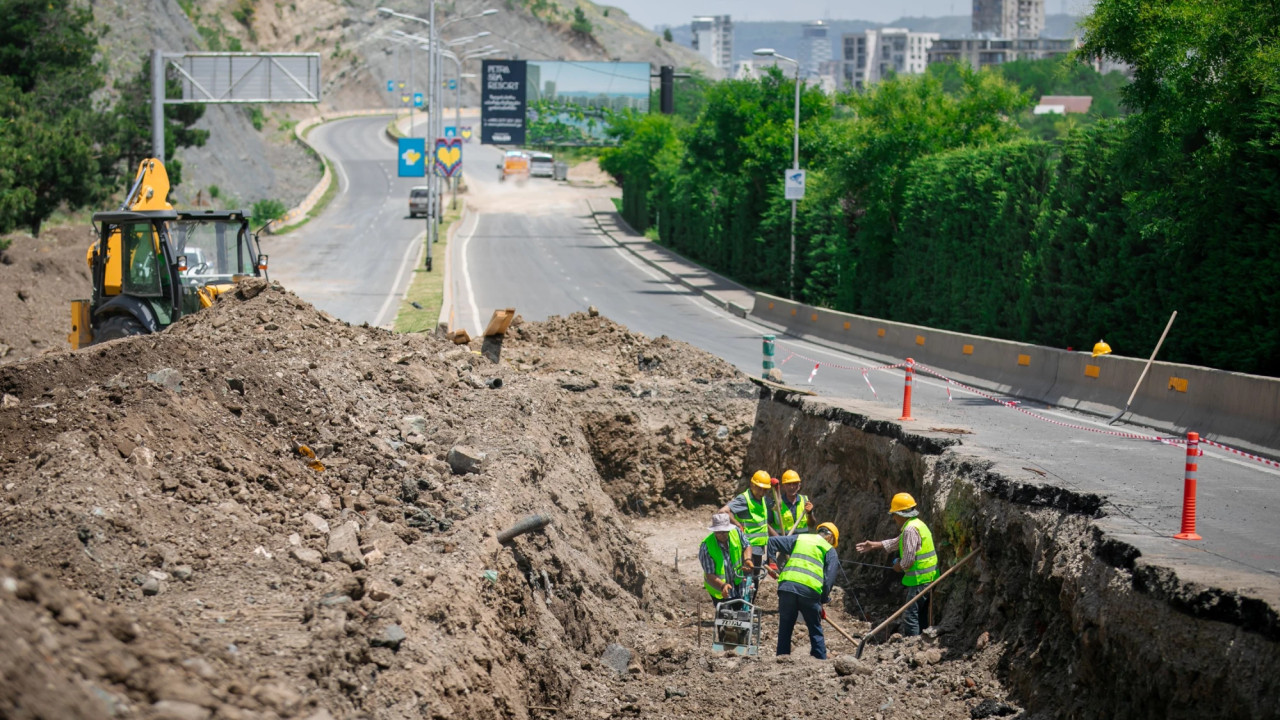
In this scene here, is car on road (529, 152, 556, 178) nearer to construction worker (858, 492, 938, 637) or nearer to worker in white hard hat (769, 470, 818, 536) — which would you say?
worker in white hard hat (769, 470, 818, 536)

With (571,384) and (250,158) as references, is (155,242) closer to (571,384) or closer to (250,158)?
(571,384)

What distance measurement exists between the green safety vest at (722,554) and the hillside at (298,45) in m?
38.8

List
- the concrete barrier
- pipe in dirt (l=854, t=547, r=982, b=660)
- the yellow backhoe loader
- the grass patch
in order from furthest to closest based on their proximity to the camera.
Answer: the grass patch
the yellow backhoe loader
the concrete barrier
pipe in dirt (l=854, t=547, r=982, b=660)

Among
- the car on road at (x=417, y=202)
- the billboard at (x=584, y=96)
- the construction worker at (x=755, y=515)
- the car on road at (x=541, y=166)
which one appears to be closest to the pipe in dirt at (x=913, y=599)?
the construction worker at (x=755, y=515)

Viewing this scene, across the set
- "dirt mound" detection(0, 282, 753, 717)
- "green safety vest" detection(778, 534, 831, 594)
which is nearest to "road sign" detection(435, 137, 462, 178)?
"dirt mound" detection(0, 282, 753, 717)

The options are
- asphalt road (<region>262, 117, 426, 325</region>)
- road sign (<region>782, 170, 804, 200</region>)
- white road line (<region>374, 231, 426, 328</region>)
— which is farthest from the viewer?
asphalt road (<region>262, 117, 426, 325</region>)

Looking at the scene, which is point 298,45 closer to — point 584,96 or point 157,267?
point 584,96

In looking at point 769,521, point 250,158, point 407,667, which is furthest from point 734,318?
point 250,158

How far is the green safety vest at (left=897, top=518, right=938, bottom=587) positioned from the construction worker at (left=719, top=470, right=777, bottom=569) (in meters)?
Result: 1.60

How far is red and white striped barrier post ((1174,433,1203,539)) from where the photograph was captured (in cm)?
883

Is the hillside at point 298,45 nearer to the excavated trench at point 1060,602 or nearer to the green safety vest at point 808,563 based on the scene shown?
the excavated trench at point 1060,602

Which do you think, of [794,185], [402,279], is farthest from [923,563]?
[402,279]

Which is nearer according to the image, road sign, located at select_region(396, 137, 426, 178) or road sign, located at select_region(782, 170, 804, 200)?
road sign, located at select_region(782, 170, 804, 200)

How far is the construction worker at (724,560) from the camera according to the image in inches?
439
